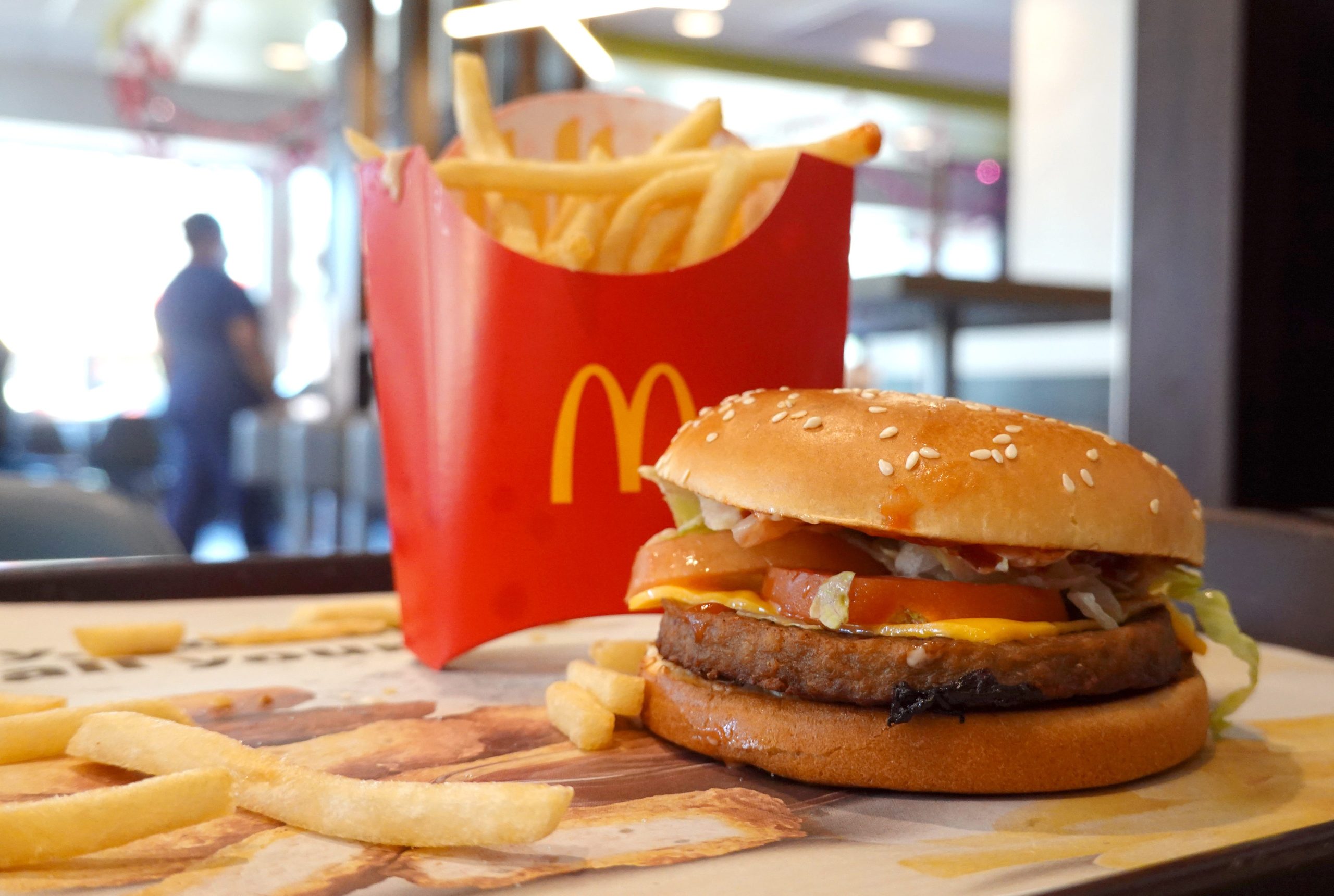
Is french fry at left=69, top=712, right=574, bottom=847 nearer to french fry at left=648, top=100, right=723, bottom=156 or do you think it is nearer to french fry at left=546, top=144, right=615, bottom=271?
french fry at left=546, top=144, right=615, bottom=271

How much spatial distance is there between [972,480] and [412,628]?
879 mm

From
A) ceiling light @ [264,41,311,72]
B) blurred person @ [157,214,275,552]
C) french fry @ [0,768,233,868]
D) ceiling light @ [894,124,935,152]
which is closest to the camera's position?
french fry @ [0,768,233,868]

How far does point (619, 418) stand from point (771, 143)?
→ 588 inches

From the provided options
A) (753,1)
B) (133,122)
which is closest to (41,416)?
(133,122)

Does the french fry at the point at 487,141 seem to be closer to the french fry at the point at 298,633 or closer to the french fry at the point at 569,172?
the french fry at the point at 569,172

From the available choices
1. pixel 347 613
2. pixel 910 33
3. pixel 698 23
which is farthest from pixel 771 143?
pixel 347 613

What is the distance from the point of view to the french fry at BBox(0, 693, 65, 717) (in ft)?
4.11

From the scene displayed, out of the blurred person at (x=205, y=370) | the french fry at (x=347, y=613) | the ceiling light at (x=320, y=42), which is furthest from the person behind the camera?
the ceiling light at (x=320, y=42)

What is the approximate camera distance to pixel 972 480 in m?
1.17

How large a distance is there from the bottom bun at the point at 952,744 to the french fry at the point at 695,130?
2.70 feet

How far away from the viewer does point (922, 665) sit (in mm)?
1137

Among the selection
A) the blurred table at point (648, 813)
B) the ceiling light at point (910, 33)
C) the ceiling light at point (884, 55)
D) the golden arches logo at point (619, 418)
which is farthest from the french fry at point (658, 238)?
the ceiling light at point (884, 55)

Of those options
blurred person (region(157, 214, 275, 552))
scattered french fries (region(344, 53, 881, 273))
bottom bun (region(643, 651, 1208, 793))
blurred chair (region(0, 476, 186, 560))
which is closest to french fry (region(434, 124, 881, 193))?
scattered french fries (region(344, 53, 881, 273))

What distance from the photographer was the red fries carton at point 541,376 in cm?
157
